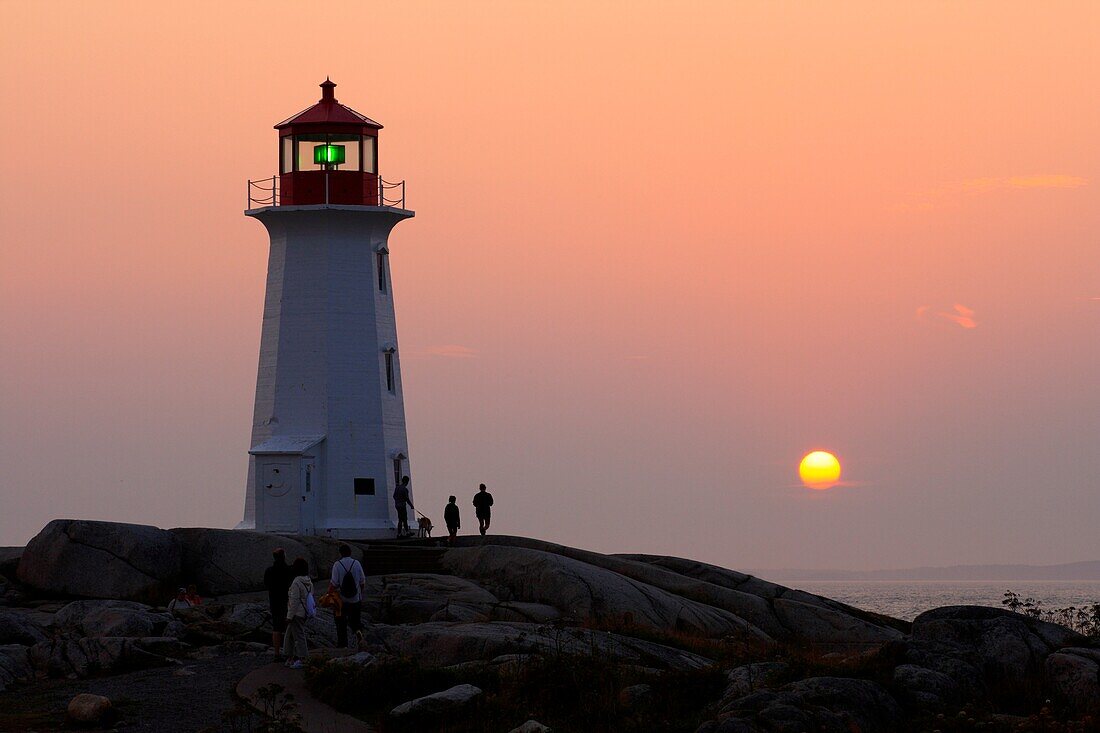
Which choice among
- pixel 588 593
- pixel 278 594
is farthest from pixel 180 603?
pixel 588 593

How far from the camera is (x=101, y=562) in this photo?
108ft

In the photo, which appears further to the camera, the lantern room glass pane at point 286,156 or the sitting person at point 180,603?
the lantern room glass pane at point 286,156

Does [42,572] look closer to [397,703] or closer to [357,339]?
[357,339]

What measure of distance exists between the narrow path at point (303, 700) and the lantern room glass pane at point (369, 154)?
21.1 m

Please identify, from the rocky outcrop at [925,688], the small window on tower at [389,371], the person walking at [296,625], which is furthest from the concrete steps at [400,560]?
the rocky outcrop at [925,688]

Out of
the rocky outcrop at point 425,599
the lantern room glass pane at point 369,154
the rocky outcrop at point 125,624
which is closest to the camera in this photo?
the rocky outcrop at point 125,624

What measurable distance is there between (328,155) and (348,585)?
1884cm

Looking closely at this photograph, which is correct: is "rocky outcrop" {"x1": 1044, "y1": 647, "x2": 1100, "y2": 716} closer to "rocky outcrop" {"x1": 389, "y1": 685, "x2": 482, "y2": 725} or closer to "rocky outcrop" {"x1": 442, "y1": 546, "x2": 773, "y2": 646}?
"rocky outcrop" {"x1": 389, "y1": 685, "x2": 482, "y2": 725}

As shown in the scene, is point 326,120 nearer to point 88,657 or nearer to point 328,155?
point 328,155

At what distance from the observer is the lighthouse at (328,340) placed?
132 feet

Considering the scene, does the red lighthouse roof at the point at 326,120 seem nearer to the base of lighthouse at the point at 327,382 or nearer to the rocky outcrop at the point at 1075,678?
the base of lighthouse at the point at 327,382

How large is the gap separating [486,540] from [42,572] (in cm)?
1075

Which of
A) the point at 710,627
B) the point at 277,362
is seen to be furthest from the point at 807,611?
the point at 277,362

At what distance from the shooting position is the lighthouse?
40375mm
